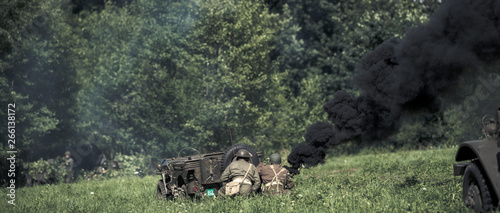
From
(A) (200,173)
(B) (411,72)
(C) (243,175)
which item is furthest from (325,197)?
(A) (200,173)

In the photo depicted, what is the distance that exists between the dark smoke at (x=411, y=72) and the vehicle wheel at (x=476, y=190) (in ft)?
10.1

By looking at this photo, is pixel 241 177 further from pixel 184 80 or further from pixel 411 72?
pixel 184 80

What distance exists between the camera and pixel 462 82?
12.8 metres

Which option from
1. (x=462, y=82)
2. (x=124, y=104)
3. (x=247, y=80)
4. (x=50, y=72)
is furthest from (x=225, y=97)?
(x=462, y=82)

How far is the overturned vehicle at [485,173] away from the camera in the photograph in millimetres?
8500

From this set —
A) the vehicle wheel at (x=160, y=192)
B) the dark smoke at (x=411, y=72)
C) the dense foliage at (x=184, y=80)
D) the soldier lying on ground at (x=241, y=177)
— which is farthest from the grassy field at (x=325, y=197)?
the dense foliage at (x=184, y=80)

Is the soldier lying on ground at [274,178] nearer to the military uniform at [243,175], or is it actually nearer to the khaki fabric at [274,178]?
the khaki fabric at [274,178]

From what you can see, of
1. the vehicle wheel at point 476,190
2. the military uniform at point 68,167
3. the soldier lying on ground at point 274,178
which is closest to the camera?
the vehicle wheel at point 476,190

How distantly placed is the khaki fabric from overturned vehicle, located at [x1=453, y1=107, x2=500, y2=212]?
4488mm

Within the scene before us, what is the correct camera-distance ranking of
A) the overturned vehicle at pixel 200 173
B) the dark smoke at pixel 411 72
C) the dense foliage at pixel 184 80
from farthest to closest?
the dense foliage at pixel 184 80
the overturned vehicle at pixel 200 173
the dark smoke at pixel 411 72

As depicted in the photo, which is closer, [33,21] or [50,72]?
[33,21]

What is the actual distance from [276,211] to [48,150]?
31.0 meters

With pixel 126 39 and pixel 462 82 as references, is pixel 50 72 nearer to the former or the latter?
pixel 126 39

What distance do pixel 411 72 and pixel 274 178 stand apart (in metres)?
3.77
